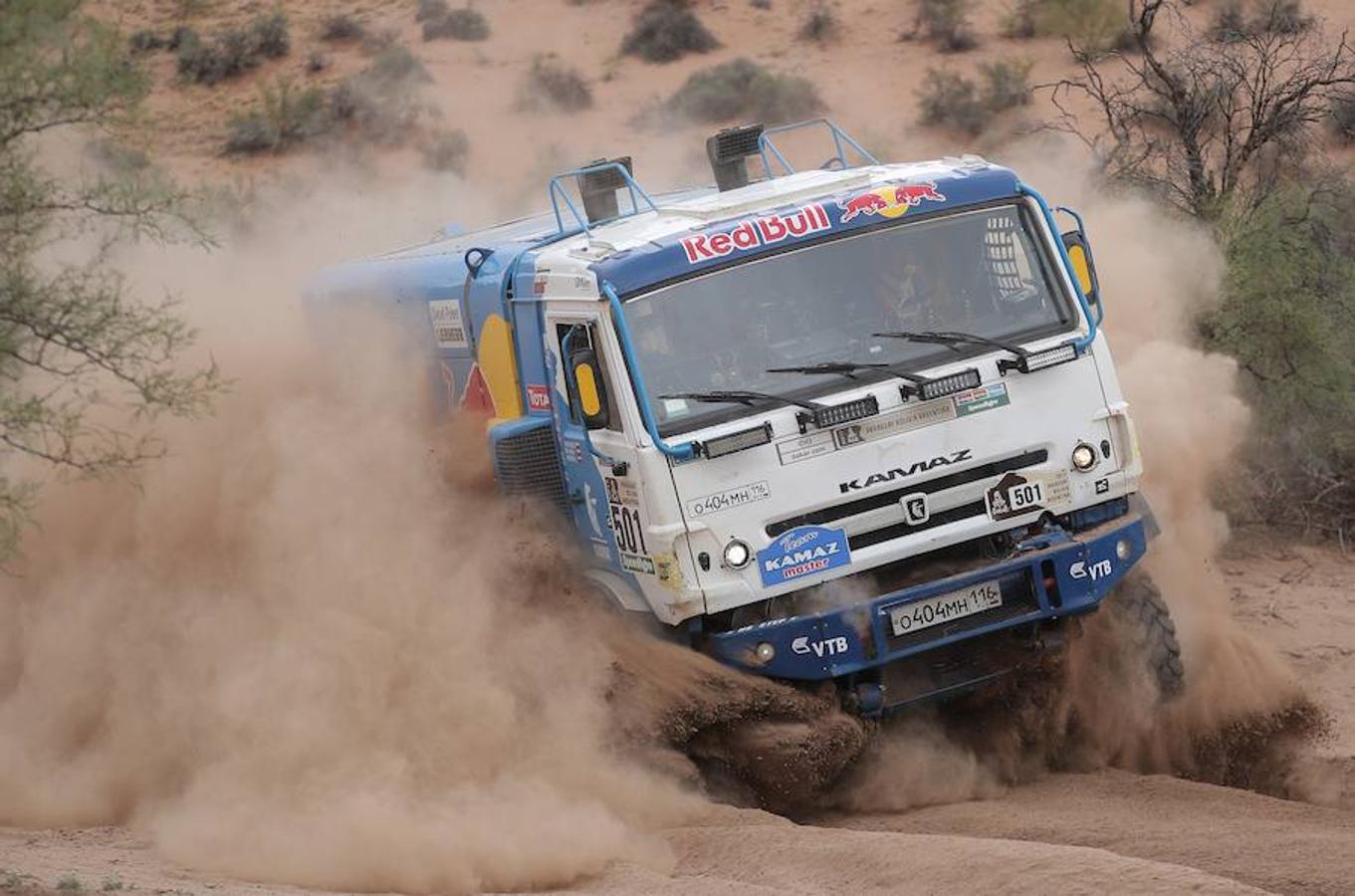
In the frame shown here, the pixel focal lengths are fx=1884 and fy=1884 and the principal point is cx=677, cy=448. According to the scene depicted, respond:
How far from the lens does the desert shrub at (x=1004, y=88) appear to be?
25625 millimetres

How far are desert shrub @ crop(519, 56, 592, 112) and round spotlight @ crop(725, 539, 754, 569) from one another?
73.3 ft

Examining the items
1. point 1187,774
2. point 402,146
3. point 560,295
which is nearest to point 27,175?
point 560,295

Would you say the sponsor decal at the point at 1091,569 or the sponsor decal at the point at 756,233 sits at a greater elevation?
the sponsor decal at the point at 756,233

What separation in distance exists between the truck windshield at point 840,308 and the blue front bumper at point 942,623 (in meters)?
0.93

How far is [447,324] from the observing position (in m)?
9.69

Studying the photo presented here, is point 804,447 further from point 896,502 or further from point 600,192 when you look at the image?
point 600,192

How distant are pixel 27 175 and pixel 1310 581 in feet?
27.1

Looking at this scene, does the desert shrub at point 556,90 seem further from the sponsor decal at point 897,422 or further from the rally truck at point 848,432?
the sponsor decal at point 897,422

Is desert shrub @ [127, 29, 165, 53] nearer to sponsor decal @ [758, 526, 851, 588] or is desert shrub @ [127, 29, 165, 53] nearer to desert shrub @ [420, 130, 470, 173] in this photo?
desert shrub @ [420, 130, 470, 173]

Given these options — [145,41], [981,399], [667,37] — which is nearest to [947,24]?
[667,37]

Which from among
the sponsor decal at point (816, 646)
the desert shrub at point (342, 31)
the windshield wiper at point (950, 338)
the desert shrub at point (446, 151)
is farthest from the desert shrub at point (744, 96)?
the sponsor decal at point (816, 646)

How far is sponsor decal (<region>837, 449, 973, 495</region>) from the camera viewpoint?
26.5 ft

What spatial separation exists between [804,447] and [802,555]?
0.46 m

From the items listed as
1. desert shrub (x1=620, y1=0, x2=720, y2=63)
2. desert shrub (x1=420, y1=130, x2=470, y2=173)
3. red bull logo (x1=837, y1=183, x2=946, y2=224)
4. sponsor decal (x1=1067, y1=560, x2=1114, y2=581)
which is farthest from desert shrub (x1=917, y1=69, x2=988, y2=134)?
sponsor decal (x1=1067, y1=560, x2=1114, y2=581)
